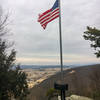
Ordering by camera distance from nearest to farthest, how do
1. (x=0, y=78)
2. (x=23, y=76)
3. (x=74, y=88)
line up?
(x=0, y=78) → (x=23, y=76) → (x=74, y=88)

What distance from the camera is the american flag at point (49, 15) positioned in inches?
332

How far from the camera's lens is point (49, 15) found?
335 inches

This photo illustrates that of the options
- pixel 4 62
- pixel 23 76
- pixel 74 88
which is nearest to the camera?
pixel 4 62

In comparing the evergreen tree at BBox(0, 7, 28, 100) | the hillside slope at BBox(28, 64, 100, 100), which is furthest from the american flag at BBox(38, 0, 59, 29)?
the hillside slope at BBox(28, 64, 100, 100)

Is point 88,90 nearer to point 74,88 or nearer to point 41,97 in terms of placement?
point 74,88

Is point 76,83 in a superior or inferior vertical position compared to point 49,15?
inferior

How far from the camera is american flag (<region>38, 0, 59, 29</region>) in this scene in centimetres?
843

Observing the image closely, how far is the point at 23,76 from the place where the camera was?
1084cm

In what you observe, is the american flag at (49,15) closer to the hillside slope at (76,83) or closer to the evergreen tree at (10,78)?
the evergreen tree at (10,78)

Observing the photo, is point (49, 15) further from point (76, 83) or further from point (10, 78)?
point (76, 83)

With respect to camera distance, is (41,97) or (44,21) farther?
(41,97)

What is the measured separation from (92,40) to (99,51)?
1.43 m

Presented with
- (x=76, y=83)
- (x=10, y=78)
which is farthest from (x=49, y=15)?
(x=76, y=83)

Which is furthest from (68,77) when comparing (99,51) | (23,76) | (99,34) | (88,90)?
(23,76)
